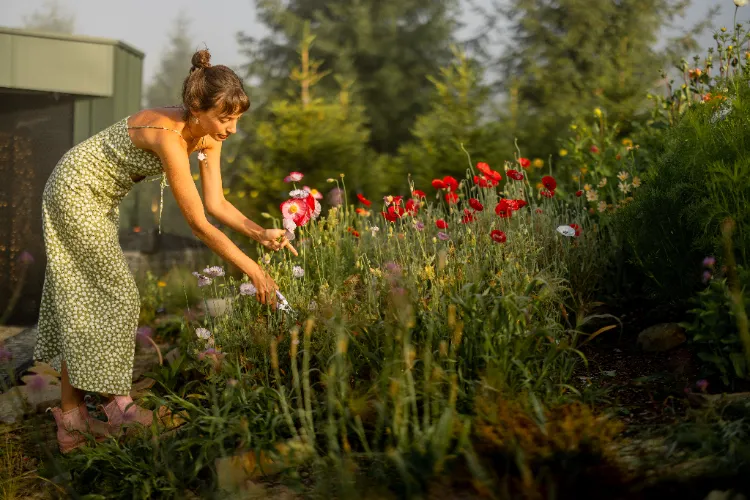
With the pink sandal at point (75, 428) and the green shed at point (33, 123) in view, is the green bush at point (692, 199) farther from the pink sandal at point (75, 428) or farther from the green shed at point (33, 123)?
the green shed at point (33, 123)

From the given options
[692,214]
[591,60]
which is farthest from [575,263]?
[591,60]

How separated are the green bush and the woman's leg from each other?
8.59ft

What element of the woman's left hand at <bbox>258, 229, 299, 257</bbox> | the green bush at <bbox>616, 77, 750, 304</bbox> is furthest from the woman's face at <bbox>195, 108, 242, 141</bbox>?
the green bush at <bbox>616, 77, 750, 304</bbox>

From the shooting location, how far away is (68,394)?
334 centimetres

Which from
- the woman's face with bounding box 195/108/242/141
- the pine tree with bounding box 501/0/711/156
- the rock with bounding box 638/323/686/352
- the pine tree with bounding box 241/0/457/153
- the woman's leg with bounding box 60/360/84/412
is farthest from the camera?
the pine tree with bounding box 241/0/457/153

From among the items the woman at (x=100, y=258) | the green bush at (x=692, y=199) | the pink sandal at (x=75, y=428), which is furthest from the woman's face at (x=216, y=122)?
the green bush at (x=692, y=199)

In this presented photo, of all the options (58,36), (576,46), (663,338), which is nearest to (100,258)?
(663,338)

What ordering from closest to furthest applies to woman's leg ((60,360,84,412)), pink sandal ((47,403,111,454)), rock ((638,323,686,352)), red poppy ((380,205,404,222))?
1. pink sandal ((47,403,111,454))
2. woman's leg ((60,360,84,412))
3. rock ((638,323,686,352))
4. red poppy ((380,205,404,222))

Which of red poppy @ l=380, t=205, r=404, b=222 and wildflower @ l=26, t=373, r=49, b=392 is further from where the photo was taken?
red poppy @ l=380, t=205, r=404, b=222

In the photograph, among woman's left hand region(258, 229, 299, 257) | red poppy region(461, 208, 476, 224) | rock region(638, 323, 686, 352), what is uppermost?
red poppy region(461, 208, 476, 224)

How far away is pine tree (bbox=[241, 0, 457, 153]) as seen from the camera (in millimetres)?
14609

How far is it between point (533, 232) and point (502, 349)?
1595mm

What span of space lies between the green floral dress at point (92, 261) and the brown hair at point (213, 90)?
0.37 metres

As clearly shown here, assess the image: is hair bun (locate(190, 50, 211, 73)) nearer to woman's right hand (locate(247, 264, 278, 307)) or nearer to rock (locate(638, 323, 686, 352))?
woman's right hand (locate(247, 264, 278, 307))
